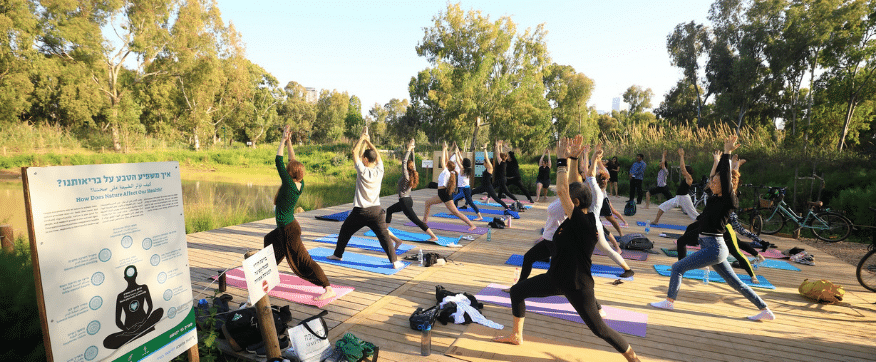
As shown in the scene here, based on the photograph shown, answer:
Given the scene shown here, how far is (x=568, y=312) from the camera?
4.46 metres

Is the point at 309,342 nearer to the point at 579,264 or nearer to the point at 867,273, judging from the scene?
the point at 579,264

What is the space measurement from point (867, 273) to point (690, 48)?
32947 mm

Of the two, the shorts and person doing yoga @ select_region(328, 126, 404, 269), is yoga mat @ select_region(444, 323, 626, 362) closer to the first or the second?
person doing yoga @ select_region(328, 126, 404, 269)

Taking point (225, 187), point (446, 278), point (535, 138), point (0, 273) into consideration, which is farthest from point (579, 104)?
point (0, 273)

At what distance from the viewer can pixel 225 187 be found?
2231 cm

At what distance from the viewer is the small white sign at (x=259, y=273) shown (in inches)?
103

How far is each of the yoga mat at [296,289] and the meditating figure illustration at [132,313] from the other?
205 centimetres

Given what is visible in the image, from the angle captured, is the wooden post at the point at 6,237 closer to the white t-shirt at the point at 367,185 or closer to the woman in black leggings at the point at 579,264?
the white t-shirt at the point at 367,185

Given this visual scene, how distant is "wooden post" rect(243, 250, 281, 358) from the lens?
9.55 feet

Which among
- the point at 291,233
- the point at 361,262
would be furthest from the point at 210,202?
the point at 291,233

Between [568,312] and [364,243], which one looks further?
[364,243]

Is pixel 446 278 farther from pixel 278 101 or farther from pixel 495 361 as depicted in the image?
pixel 278 101

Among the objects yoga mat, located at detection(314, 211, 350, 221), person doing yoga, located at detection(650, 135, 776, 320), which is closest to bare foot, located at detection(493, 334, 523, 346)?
person doing yoga, located at detection(650, 135, 776, 320)

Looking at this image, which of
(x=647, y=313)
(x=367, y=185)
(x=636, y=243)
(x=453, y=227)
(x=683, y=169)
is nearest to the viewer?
(x=647, y=313)
